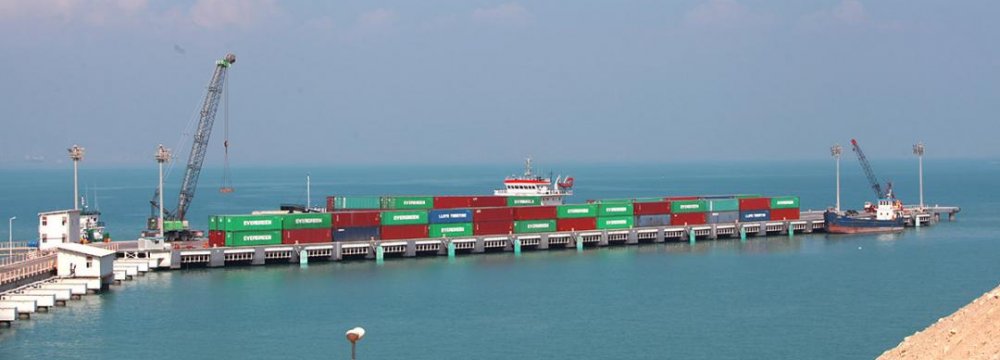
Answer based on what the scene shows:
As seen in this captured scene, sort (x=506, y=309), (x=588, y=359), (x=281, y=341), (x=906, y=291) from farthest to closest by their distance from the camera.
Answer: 1. (x=906, y=291)
2. (x=506, y=309)
3. (x=281, y=341)
4. (x=588, y=359)

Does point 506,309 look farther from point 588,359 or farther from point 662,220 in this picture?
point 662,220

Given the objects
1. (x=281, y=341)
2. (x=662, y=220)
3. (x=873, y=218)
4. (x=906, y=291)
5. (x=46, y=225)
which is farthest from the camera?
(x=873, y=218)

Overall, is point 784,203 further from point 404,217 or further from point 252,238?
point 252,238

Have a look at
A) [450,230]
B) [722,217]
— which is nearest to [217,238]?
[450,230]

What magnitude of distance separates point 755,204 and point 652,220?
9.17 metres

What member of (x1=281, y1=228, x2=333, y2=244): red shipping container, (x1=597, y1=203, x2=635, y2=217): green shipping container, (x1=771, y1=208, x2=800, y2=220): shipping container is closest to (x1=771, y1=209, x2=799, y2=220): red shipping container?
(x1=771, y1=208, x2=800, y2=220): shipping container

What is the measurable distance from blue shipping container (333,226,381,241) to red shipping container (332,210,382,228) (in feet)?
0.75

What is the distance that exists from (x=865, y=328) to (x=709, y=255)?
96.8ft

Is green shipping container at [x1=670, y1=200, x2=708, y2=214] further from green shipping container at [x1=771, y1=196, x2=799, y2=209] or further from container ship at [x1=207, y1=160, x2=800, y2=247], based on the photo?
green shipping container at [x1=771, y1=196, x2=799, y2=209]

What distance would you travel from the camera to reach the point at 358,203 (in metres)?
88.6

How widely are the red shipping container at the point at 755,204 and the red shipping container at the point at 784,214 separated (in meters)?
0.68

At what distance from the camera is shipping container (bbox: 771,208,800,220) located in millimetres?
88312

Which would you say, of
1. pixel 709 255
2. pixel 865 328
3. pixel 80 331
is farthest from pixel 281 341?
pixel 709 255

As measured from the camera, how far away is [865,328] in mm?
44688
